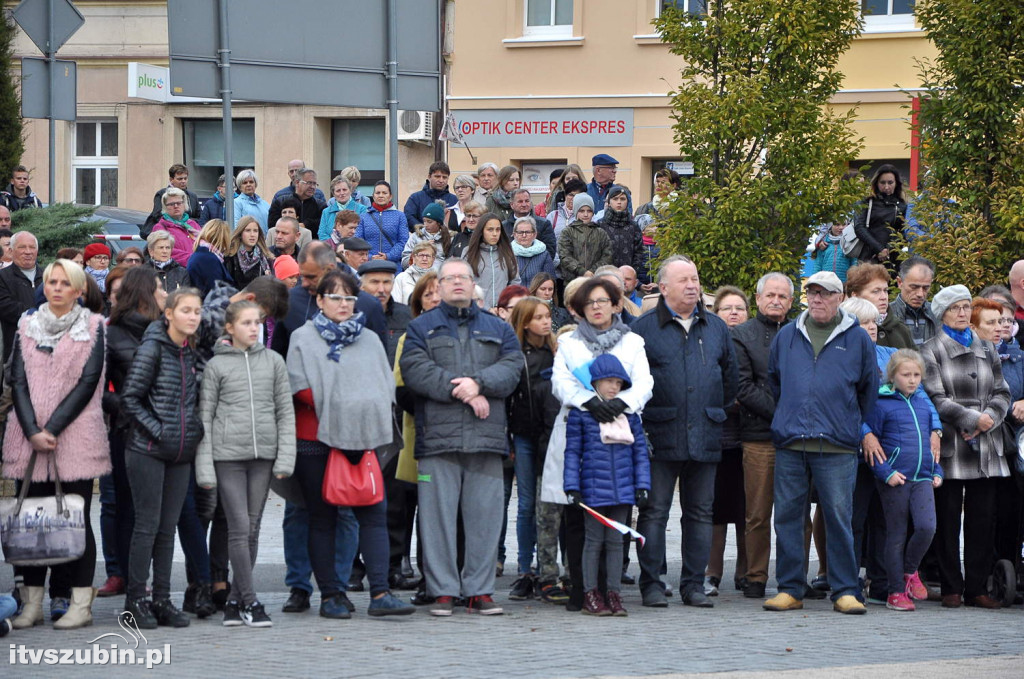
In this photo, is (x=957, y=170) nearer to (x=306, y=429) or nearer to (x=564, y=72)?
(x=306, y=429)

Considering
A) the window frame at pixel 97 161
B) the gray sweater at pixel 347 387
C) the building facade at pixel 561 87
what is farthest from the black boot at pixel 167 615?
the window frame at pixel 97 161

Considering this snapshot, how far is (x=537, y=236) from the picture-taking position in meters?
15.7

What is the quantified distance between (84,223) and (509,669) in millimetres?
9210

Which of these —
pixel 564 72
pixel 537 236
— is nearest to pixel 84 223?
pixel 537 236

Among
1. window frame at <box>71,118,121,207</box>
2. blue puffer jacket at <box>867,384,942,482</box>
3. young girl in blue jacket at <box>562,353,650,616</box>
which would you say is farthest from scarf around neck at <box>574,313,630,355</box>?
window frame at <box>71,118,121,207</box>

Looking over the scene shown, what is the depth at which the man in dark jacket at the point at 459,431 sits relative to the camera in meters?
9.57

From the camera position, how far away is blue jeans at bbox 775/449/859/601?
994 centimetres

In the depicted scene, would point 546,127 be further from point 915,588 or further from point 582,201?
point 915,588

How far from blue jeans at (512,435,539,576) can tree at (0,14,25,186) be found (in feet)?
43.9

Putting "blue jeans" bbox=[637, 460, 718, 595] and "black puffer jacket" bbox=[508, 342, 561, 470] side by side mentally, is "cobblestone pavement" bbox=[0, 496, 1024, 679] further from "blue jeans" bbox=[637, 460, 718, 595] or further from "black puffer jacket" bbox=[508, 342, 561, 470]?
"black puffer jacket" bbox=[508, 342, 561, 470]

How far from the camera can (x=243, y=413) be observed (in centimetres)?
910

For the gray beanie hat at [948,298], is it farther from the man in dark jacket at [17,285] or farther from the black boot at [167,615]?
the man in dark jacket at [17,285]

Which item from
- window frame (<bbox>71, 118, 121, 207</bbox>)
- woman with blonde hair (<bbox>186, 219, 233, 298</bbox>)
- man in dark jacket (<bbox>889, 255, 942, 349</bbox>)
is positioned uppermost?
window frame (<bbox>71, 118, 121, 207</bbox>)

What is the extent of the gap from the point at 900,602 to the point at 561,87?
57.3ft
